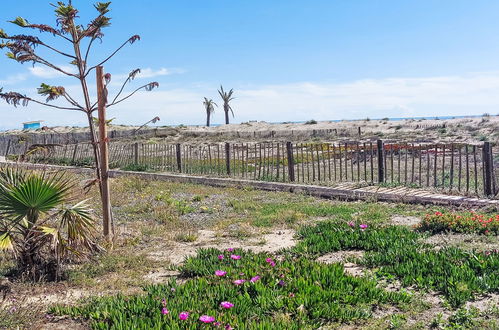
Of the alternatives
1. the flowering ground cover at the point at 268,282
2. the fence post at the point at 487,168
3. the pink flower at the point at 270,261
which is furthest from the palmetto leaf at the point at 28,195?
the fence post at the point at 487,168

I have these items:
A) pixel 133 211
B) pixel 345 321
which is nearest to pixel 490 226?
pixel 345 321

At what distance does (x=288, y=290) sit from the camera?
4973 mm

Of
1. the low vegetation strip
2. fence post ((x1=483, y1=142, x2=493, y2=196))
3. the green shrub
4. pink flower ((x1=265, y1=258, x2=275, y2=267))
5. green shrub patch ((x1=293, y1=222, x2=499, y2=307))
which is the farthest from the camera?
the green shrub

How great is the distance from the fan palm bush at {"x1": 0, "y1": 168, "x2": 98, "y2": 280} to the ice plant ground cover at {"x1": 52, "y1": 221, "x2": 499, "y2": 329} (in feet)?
3.73

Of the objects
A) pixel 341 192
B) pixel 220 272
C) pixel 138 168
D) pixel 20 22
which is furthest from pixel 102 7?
pixel 138 168

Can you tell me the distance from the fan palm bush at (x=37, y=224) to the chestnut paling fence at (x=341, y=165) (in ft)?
16.7

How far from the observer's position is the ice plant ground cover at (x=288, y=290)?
4312mm

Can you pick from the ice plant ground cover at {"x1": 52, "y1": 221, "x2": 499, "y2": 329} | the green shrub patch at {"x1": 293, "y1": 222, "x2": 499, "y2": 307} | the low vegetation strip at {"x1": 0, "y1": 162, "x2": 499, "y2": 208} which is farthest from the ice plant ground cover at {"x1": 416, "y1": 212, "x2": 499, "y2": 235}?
the low vegetation strip at {"x1": 0, "y1": 162, "x2": 499, "y2": 208}

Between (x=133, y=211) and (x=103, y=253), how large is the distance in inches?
155

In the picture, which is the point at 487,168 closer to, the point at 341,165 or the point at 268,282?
the point at 341,165

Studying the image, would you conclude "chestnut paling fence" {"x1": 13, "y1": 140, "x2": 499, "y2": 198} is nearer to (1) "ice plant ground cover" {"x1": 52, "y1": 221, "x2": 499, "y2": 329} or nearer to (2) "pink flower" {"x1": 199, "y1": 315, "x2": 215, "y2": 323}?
(1) "ice plant ground cover" {"x1": 52, "y1": 221, "x2": 499, "y2": 329}

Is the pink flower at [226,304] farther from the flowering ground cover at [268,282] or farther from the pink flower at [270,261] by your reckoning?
the pink flower at [270,261]

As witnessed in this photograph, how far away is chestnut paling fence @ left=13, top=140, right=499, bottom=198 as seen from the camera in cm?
1145

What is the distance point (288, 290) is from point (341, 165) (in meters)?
9.03
